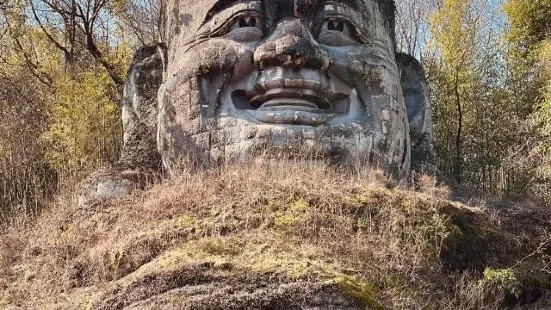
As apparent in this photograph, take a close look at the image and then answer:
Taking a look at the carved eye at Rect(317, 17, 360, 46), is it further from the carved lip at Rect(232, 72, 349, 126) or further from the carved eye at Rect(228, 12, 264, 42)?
the carved eye at Rect(228, 12, 264, 42)

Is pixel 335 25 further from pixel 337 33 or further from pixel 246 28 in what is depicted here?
pixel 246 28

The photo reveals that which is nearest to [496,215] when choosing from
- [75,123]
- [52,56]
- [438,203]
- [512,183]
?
[438,203]

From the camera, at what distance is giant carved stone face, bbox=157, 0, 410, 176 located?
28.2 ft

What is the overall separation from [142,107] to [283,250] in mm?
4199

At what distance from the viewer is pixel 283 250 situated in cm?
648

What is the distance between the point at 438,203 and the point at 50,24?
983cm

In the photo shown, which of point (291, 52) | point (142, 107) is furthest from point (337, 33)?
point (142, 107)

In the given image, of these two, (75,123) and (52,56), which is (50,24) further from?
(75,123)

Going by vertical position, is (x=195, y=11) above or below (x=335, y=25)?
above

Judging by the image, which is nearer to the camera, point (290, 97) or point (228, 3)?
point (290, 97)

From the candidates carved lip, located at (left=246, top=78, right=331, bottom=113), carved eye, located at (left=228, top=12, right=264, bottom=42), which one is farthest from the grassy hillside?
carved eye, located at (left=228, top=12, right=264, bottom=42)

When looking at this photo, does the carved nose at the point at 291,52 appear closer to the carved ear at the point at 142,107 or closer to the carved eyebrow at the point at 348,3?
the carved eyebrow at the point at 348,3

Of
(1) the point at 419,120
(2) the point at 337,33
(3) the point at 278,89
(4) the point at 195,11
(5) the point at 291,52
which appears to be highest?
(4) the point at 195,11

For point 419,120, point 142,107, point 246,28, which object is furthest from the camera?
point 419,120
